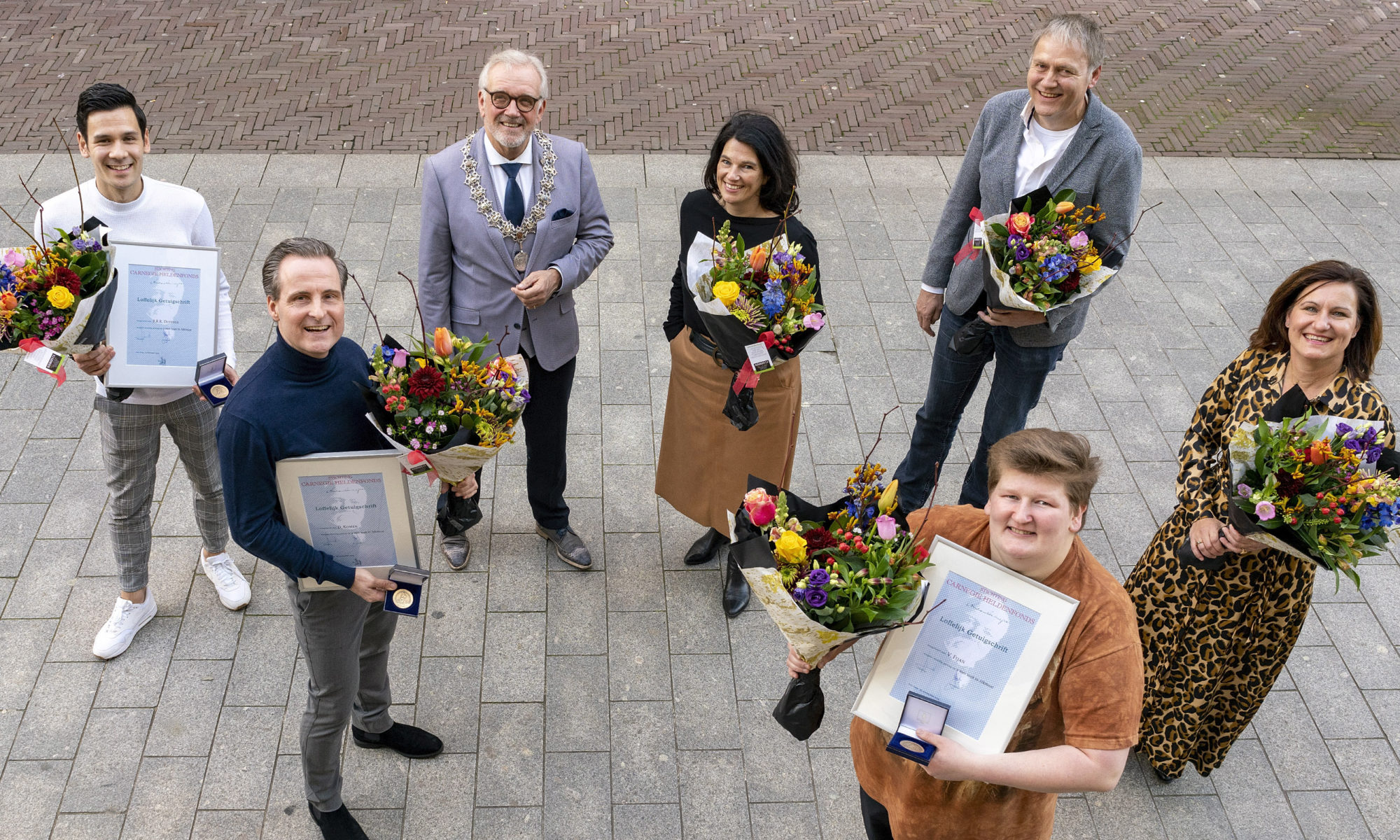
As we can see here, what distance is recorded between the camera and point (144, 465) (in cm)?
419

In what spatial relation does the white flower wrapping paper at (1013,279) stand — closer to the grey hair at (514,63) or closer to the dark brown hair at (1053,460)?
the dark brown hair at (1053,460)

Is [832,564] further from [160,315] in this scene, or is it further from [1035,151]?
[160,315]

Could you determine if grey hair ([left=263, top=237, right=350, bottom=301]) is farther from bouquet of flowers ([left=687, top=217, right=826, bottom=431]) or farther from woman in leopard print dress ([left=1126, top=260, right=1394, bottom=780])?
woman in leopard print dress ([left=1126, top=260, right=1394, bottom=780])

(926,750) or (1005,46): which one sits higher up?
(1005,46)

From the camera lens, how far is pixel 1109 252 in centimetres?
416

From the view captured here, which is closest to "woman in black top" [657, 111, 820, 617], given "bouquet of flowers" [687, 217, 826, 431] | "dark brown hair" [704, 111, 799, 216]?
"dark brown hair" [704, 111, 799, 216]

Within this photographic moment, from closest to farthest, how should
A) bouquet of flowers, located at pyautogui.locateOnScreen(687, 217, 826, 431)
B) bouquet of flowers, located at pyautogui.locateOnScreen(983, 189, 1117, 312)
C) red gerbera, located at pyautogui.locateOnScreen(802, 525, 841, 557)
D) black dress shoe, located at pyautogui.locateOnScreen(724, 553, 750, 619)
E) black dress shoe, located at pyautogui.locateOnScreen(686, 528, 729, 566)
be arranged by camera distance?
red gerbera, located at pyautogui.locateOnScreen(802, 525, 841, 557)
bouquet of flowers, located at pyautogui.locateOnScreen(687, 217, 826, 431)
bouquet of flowers, located at pyautogui.locateOnScreen(983, 189, 1117, 312)
black dress shoe, located at pyautogui.locateOnScreen(724, 553, 750, 619)
black dress shoe, located at pyautogui.locateOnScreen(686, 528, 729, 566)

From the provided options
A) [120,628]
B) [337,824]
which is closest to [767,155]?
[337,824]

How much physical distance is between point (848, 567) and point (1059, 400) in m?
3.78

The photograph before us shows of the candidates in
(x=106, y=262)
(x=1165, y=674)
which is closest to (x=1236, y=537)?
(x=1165, y=674)

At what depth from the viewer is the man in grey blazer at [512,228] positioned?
13.1ft

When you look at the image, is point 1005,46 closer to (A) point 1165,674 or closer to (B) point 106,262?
(A) point 1165,674

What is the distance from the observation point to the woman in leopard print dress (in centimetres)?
341

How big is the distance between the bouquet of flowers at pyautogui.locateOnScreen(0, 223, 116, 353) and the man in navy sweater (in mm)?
865
